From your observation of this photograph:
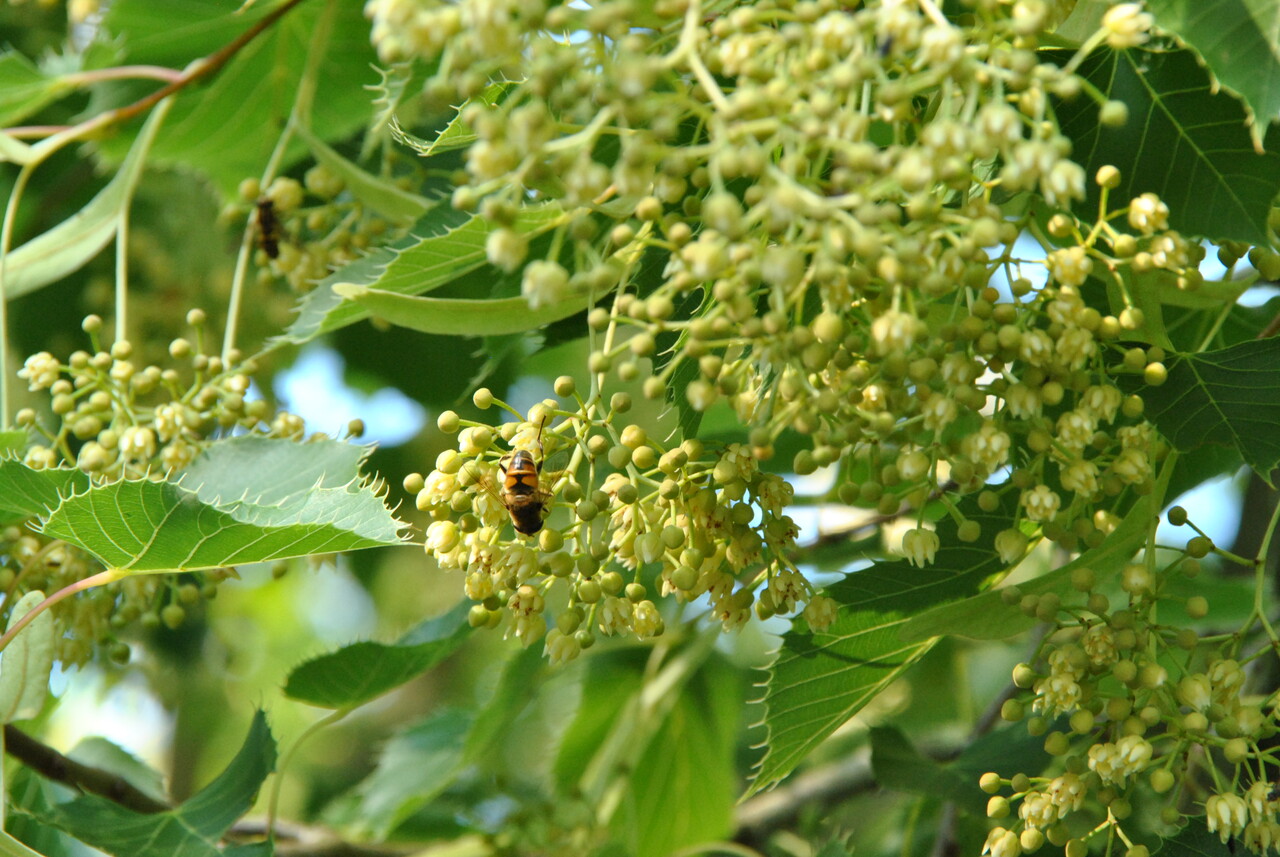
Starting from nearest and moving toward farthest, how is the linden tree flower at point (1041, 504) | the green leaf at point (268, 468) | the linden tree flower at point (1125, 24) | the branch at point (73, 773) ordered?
the linden tree flower at point (1125, 24) → the linden tree flower at point (1041, 504) → the green leaf at point (268, 468) → the branch at point (73, 773)

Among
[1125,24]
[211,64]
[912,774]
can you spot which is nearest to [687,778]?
[912,774]

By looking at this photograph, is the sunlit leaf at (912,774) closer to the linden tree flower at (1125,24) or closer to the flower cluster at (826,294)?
the flower cluster at (826,294)

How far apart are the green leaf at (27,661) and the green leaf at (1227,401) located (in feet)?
4.47

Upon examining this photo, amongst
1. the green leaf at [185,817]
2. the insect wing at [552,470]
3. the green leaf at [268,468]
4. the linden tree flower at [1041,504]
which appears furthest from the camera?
the green leaf at [185,817]

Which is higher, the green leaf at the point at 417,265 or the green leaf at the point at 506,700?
the green leaf at the point at 417,265

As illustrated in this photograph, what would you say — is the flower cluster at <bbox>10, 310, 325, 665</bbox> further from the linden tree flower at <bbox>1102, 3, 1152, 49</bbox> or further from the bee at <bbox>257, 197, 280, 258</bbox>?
the linden tree flower at <bbox>1102, 3, 1152, 49</bbox>

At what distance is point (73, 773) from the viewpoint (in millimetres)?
1769

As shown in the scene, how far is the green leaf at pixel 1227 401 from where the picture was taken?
4.01 feet

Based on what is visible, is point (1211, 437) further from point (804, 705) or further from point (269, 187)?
point (269, 187)

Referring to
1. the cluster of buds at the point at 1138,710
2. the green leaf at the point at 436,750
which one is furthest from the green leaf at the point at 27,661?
the cluster of buds at the point at 1138,710

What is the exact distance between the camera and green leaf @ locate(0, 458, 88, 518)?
4.55 ft

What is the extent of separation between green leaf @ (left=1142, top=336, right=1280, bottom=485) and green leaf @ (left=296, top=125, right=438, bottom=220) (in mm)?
1095

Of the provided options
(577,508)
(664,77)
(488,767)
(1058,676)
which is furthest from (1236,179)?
(488,767)

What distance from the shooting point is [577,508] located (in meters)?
1.18
